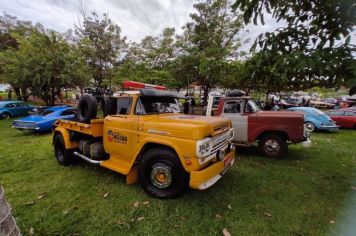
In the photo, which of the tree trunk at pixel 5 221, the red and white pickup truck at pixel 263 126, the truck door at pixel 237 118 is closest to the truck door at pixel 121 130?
the tree trunk at pixel 5 221

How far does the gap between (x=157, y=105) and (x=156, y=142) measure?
1.16 metres

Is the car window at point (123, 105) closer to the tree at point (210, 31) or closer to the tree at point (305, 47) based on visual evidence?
the tree at point (305, 47)

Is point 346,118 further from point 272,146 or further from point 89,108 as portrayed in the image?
point 89,108

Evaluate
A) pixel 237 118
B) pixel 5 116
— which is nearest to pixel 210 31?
pixel 237 118

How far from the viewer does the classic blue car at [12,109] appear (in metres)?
15.2

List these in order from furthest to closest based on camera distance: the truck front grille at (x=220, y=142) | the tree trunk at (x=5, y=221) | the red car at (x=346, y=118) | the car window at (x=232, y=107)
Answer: the red car at (x=346, y=118), the car window at (x=232, y=107), the truck front grille at (x=220, y=142), the tree trunk at (x=5, y=221)

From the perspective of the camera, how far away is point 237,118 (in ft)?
22.6

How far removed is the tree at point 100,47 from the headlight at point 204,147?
1442cm

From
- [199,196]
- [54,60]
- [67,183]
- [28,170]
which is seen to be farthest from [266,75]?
[54,60]

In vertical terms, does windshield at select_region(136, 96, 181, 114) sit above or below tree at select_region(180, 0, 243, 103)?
below

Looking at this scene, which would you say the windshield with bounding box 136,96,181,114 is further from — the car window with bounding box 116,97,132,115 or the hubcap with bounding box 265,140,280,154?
the hubcap with bounding box 265,140,280,154

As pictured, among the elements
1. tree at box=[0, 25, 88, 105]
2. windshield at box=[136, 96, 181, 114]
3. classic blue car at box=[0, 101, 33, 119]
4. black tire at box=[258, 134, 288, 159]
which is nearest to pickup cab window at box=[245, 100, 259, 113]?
black tire at box=[258, 134, 288, 159]

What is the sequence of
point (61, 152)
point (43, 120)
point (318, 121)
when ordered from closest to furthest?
point (61, 152), point (43, 120), point (318, 121)

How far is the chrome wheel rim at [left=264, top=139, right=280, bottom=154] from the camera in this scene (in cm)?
639
